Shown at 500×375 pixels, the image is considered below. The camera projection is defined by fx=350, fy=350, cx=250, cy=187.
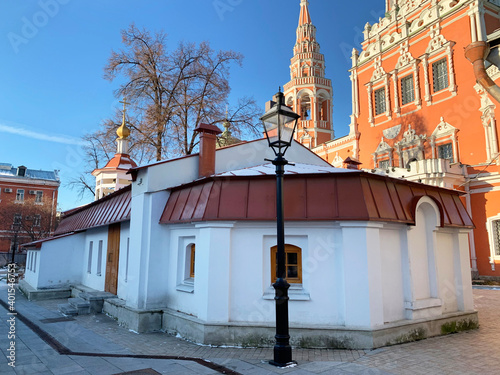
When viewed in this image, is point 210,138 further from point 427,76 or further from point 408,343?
point 427,76

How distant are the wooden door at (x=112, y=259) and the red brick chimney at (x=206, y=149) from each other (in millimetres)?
4808

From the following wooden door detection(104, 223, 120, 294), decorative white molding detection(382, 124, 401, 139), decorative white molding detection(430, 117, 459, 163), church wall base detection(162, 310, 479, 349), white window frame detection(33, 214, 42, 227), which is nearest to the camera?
church wall base detection(162, 310, 479, 349)

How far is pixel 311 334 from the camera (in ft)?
23.4

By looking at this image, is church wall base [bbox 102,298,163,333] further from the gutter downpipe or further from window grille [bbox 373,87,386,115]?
window grille [bbox 373,87,386,115]

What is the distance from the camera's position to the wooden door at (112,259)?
41.3 feet

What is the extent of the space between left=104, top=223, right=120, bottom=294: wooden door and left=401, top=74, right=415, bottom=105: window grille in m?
23.8

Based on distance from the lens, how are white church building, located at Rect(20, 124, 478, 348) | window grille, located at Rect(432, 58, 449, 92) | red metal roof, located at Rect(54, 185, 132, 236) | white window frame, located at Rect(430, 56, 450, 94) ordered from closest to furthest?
white church building, located at Rect(20, 124, 478, 348) → red metal roof, located at Rect(54, 185, 132, 236) → white window frame, located at Rect(430, 56, 450, 94) → window grille, located at Rect(432, 58, 449, 92)

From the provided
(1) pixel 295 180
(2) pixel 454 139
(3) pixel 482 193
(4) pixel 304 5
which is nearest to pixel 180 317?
(1) pixel 295 180

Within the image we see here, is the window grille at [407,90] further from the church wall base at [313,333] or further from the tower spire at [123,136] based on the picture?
the church wall base at [313,333]

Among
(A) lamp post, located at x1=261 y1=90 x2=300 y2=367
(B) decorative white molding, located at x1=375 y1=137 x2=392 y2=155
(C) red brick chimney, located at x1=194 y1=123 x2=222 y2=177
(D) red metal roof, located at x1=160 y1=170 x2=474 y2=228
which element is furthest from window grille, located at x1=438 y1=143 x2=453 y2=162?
(A) lamp post, located at x1=261 y1=90 x2=300 y2=367

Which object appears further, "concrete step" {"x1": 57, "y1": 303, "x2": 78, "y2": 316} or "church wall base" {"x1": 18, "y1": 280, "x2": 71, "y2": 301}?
"church wall base" {"x1": 18, "y1": 280, "x2": 71, "y2": 301}

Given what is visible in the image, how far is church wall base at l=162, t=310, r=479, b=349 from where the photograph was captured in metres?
6.96

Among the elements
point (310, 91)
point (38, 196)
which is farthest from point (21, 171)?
point (310, 91)

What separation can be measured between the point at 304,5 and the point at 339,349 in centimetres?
4570
